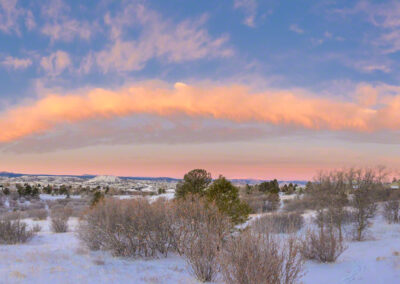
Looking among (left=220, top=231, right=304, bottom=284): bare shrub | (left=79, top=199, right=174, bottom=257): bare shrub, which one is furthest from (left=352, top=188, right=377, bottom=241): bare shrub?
(left=220, top=231, right=304, bottom=284): bare shrub

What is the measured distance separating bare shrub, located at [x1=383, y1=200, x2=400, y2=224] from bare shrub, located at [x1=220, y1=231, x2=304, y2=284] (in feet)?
97.0

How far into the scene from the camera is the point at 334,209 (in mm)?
22906

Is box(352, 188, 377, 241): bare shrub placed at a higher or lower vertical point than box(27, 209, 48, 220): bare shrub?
higher

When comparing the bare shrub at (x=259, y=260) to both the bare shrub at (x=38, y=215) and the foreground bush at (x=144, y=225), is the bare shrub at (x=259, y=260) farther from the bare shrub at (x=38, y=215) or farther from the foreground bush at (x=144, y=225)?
the bare shrub at (x=38, y=215)

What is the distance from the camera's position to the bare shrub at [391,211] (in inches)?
1185

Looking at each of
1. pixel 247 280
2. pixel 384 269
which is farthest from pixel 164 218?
pixel 384 269

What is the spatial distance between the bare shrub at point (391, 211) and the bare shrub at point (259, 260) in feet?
97.0

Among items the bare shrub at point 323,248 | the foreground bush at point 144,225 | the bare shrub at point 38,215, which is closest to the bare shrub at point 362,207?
the bare shrub at point 323,248

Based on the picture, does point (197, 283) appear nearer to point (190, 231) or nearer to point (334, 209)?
point (190, 231)

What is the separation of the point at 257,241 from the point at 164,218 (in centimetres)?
713

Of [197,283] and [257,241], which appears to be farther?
[197,283]

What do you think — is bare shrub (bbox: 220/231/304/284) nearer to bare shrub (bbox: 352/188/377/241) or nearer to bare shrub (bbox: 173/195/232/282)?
bare shrub (bbox: 173/195/232/282)

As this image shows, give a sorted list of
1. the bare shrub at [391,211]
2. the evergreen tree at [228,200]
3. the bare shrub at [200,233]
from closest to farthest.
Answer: the bare shrub at [200,233] < the evergreen tree at [228,200] < the bare shrub at [391,211]

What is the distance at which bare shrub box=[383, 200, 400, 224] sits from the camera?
30094 mm
